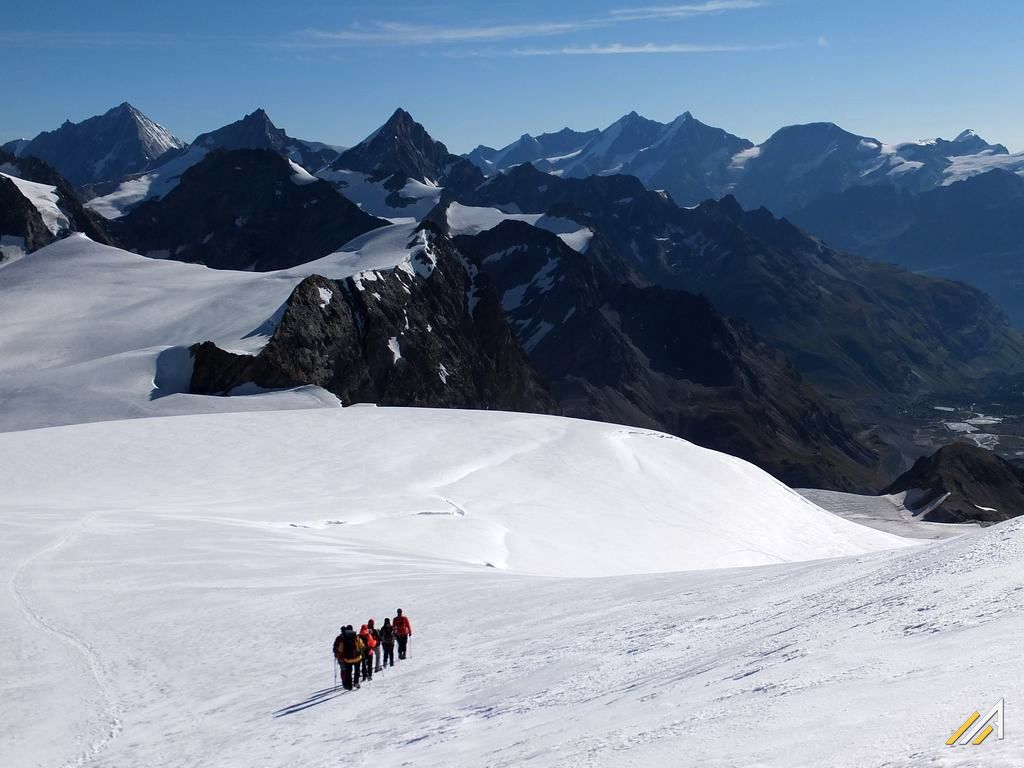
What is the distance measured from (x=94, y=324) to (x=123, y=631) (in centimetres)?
8381

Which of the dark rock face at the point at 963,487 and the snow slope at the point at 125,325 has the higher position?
the snow slope at the point at 125,325

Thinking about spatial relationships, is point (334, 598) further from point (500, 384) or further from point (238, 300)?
point (500, 384)

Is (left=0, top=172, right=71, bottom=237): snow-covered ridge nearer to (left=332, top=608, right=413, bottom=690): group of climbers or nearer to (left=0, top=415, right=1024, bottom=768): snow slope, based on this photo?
(left=0, top=415, right=1024, bottom=768): snow slope

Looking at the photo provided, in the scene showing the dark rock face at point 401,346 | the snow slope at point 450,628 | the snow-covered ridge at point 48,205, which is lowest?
the snow slope at point 450,628

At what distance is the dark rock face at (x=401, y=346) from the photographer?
84.9 metres

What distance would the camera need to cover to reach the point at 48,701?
17234 millimetres

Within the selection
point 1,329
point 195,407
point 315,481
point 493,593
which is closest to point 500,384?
point 1,329

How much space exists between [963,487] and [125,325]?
96.4m

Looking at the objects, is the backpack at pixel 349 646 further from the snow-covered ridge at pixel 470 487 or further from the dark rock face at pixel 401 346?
the dark rock face at pixel 401 346

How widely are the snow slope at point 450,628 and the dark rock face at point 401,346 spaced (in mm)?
40473

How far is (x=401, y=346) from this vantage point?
112 meters
